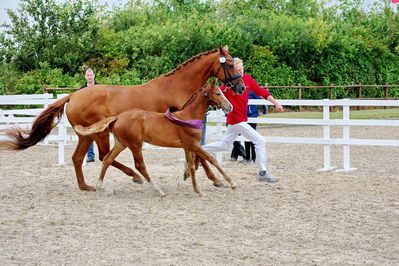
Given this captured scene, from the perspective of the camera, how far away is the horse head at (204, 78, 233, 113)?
806 centimetres

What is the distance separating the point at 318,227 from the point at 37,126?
4.46 metres

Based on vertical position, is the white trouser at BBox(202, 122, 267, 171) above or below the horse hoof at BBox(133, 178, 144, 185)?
above

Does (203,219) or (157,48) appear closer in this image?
(203,219)

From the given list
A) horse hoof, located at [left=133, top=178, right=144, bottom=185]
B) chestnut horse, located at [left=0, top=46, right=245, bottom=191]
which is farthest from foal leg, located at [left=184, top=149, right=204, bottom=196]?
horse hoof, located at [left=133, top=178, right=144, bottom=185]

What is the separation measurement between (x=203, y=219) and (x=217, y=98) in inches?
77.4

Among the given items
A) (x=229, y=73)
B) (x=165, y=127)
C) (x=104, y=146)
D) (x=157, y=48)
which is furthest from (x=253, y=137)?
(x=157, y=48)

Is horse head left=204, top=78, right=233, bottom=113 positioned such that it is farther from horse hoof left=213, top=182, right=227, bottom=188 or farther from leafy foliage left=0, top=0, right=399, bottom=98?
leafy foliage left=0, top=0, right=399, bottom=98

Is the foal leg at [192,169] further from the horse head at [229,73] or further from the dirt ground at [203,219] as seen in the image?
the horse head at [229,73]

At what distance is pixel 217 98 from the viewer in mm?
8117

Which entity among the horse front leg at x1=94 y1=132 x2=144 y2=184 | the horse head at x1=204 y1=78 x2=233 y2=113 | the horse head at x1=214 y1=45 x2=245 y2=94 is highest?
the horse head at x1=214 y1=45 x2=245 y2=94

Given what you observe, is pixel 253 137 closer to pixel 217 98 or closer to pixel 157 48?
pixel 217 98

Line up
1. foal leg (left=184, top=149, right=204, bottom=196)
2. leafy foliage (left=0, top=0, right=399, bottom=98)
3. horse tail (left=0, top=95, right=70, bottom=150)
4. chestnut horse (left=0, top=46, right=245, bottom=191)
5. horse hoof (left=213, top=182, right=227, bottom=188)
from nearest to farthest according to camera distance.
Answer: foal leg (left=184, top=149, right=204, bottom=196) → chestnut horse (left=0, top=46, right=245, bottom=191) → horse hoof (left=213, top=182, right=227, bottom=188) → horse tail (left=0, top=95, right=70, bottom=150) → leafy foliage (left=0, top=0, right=399, bottom=98)

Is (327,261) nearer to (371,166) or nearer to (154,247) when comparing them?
(154,247)

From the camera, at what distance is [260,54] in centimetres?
2831
